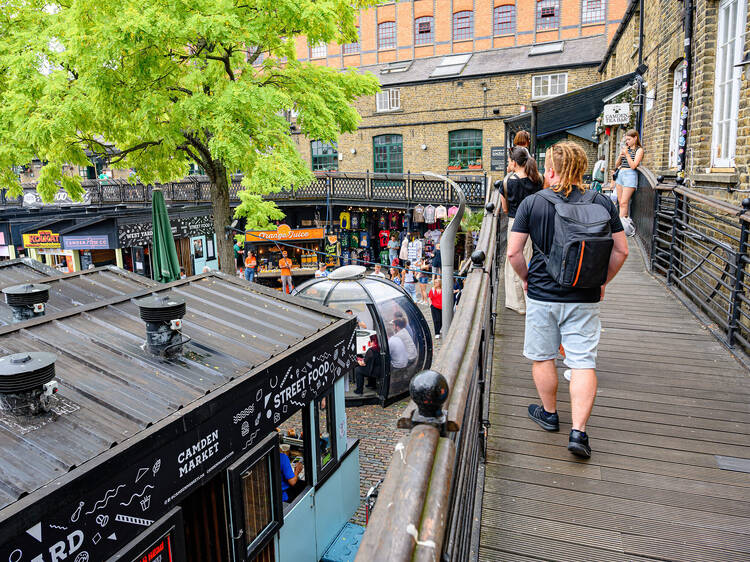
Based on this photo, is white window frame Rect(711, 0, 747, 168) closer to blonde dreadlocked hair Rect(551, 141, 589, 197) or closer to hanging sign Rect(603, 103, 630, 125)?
blonde dreadlocked hair Rect(551, 141, 589, 197)

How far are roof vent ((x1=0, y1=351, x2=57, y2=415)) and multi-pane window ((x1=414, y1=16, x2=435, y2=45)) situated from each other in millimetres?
33980

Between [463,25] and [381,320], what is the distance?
27.5 m

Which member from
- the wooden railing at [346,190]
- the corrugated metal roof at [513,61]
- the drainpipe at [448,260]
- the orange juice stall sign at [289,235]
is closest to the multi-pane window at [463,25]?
the corrugated metal roof at [513,61]

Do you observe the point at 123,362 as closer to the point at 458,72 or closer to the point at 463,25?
the point at 458,72

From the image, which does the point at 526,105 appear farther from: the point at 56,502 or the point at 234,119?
the point at 56,502

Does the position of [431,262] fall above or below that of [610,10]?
below

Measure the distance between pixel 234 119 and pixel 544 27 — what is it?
26992mm

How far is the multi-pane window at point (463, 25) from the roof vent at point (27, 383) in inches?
1323

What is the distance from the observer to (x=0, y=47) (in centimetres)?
1112

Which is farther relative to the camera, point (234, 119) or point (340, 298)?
point (340, 298)

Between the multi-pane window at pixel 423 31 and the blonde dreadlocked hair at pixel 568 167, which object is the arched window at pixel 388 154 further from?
the blonde dreadlocked hair at pixel 568 167

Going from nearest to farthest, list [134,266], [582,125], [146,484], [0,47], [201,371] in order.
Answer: [146,484]
[201,371]
[0,47]
[134,266]
[582,125]

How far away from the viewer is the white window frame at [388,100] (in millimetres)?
29281

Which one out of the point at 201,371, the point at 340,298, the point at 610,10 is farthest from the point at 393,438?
the point at 610,10
